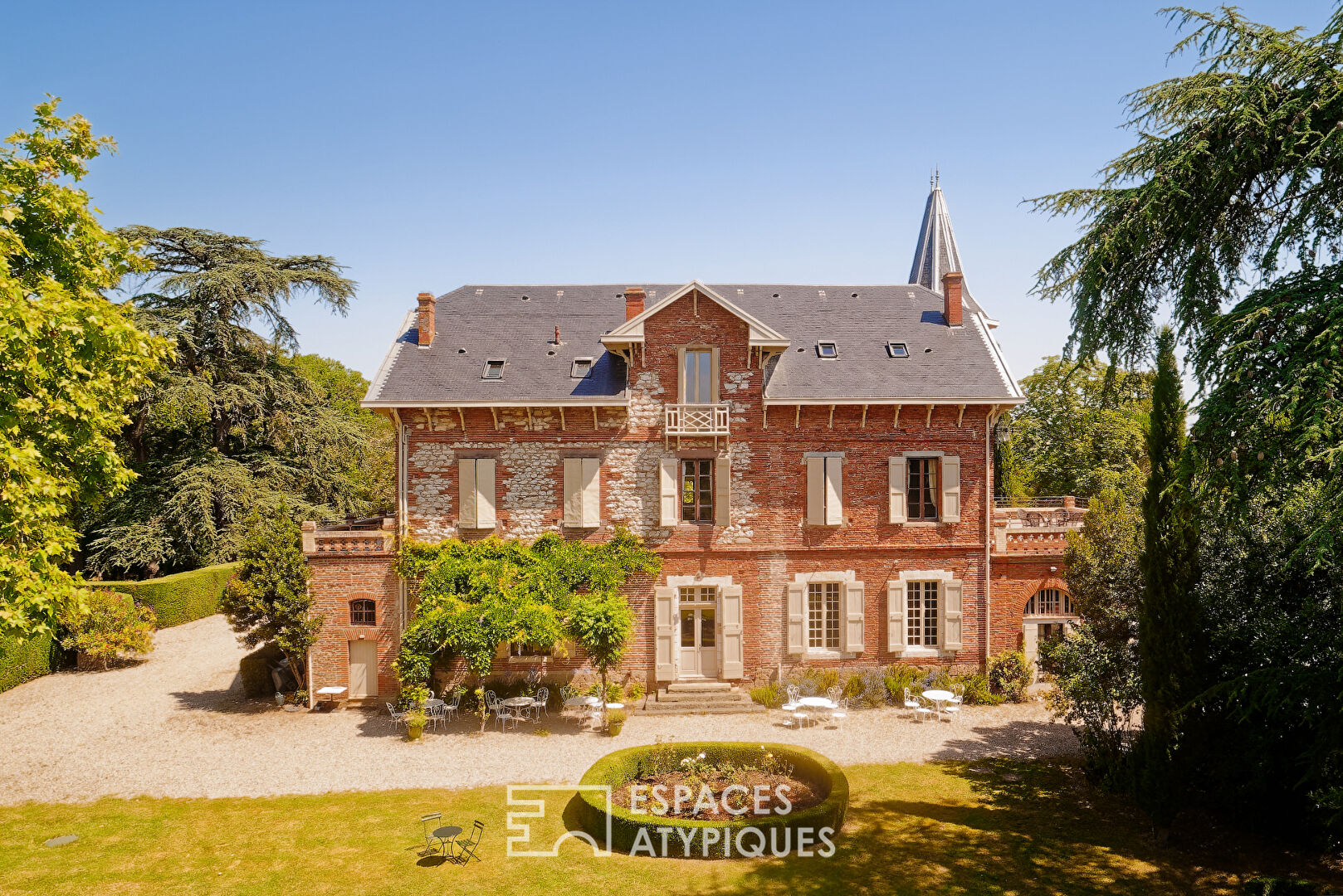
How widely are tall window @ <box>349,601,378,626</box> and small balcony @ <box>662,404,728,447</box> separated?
9072 mm

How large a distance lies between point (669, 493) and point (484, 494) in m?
4.94

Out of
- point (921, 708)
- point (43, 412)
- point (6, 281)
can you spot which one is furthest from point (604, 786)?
point (6, 281)

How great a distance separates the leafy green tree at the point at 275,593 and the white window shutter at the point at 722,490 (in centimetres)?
1082

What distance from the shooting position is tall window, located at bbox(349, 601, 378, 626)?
1992 cm

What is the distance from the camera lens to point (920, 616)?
2075cm

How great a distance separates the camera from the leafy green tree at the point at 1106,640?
46.7 ft

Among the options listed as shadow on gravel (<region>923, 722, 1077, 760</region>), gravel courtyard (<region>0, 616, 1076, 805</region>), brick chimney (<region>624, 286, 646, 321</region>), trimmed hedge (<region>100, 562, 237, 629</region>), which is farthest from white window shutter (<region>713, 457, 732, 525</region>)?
trimmed hedge (<region>100, 562, 237, 629</region>)

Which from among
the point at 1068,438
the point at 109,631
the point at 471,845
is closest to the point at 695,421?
the point at 471,845

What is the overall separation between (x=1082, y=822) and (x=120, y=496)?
3298 centimetres

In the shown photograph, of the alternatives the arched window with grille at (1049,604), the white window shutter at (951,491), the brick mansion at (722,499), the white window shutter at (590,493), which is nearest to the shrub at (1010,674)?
the brick mansion at (722,499)

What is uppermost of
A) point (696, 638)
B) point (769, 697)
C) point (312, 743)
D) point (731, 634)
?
point (731, 634)

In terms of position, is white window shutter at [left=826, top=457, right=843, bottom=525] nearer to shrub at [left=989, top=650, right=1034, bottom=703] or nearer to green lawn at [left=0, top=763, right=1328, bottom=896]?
shrub at [left=989, top=650, right=1034, bottom=703]

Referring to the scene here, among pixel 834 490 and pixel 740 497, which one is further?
pixel 740 497

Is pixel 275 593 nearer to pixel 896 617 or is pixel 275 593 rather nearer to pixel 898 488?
pixel 896 617
